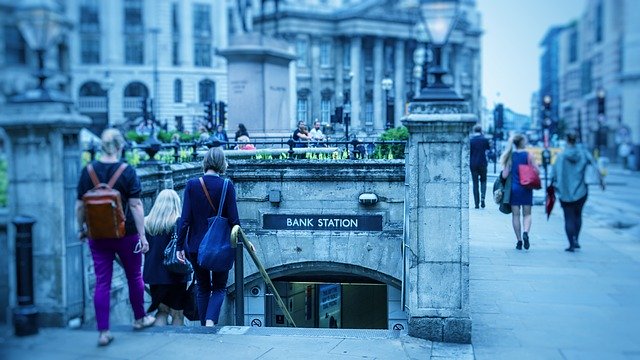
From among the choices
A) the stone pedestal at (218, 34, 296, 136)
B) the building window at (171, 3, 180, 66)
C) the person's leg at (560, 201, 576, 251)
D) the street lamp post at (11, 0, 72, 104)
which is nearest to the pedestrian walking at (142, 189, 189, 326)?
the street lamp post at (11, 0, 72, 104)

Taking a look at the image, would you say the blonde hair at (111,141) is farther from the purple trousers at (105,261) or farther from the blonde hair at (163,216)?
the blonde hair at (163,216)

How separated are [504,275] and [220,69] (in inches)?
2531

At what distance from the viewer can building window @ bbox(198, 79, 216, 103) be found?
71.6 m

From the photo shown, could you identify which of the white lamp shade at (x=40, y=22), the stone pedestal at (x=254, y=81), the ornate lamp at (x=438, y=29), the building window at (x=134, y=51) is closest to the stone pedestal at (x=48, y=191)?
the white lamp shade at (x=40, y=22)

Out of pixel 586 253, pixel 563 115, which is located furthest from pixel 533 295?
pixel 563 115

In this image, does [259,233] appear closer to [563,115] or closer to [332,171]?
[332,171]

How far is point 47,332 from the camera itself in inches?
299

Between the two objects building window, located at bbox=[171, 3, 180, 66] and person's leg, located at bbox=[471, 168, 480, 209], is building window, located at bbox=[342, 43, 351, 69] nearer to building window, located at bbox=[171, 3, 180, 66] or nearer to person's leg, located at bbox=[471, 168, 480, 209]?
building window, located at bbox=[171, 3, 180, 66]

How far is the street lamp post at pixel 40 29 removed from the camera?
18.3 ft

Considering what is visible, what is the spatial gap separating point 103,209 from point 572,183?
916cm

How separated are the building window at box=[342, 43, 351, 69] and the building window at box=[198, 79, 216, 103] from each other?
19267mm

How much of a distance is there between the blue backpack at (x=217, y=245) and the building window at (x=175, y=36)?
6035cm

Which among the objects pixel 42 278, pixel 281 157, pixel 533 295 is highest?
pixel 281 157

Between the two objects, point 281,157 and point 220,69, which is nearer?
point 281,157
